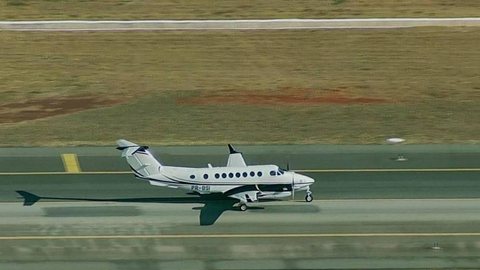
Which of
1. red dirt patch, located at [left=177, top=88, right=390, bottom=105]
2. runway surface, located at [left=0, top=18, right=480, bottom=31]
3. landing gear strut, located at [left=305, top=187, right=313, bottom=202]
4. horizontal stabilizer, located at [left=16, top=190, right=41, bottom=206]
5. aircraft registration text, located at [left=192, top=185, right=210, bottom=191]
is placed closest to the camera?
aircraft registration text, located at [left=192, top=185, right=210, bottom=191]

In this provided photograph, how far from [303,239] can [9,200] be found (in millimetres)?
11559

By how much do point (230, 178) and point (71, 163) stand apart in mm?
9125

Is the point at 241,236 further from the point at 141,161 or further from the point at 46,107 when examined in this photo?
the point at 46,107

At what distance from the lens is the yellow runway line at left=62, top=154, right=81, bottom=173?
123 ft

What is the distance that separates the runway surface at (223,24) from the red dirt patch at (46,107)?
16.7 metres

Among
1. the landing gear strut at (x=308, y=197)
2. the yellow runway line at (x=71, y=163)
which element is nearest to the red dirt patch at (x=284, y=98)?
the yellow runway line at (x=71, y=163)

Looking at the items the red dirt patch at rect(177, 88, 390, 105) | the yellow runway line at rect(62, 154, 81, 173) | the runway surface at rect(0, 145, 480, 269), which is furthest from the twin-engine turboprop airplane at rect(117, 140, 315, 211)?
the red dirt patch at rect(177, 88, 390, 105)

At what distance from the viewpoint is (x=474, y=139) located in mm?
41438

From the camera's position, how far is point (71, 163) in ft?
126

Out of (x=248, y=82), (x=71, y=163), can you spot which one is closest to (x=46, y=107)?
(x=71, y=163)

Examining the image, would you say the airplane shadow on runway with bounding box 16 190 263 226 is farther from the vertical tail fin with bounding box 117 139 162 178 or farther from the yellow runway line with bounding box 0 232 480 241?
the yellow runway line with bounding box 0 232 480 241

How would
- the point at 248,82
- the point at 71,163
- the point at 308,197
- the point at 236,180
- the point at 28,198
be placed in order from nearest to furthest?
1. the point at 236,180
2. the point at 308,197
3. the point at 28,198
4. the point at 71,163
5. the point at 248,82

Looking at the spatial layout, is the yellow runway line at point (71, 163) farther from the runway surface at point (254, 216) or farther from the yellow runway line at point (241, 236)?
the yellow runway line at point (241, 236)

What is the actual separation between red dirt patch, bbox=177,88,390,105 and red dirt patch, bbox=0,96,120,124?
489 cm
